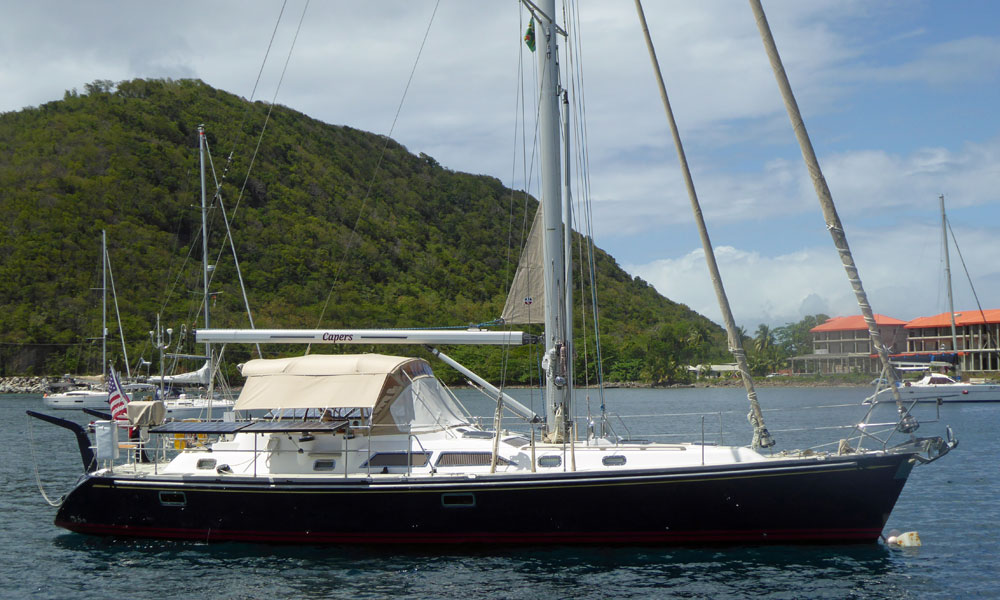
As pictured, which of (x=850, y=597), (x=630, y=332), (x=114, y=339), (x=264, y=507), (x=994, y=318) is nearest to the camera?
(x=850, y=597)

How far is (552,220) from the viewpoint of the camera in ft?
50.3

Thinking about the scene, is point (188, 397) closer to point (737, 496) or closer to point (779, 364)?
point (737, 496)

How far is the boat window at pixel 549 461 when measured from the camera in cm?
1435

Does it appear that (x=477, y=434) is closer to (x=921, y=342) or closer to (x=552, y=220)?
(x=552, y=220)

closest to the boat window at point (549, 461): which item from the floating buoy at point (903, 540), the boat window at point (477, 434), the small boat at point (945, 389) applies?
the boat window at point (477, 434)

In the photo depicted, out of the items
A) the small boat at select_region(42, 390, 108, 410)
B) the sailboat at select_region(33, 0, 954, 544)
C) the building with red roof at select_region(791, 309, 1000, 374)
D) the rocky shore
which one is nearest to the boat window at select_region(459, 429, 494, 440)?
the sailboat at select_region(33, 0, 954, 544)

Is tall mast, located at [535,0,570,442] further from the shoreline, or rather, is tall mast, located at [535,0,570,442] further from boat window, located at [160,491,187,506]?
the shoreline

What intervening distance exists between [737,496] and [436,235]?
84505 millimetres

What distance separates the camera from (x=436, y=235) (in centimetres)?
9662

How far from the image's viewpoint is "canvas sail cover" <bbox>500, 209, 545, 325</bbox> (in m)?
15.4

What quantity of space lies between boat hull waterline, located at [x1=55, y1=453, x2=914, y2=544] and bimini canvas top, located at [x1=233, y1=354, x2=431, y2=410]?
1.35 m

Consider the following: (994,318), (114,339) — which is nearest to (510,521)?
(114,339)

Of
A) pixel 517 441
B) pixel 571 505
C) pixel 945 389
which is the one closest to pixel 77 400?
pixel 517 441

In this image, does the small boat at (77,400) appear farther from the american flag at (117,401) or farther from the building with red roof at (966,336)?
the building with red roof at (966,336)
